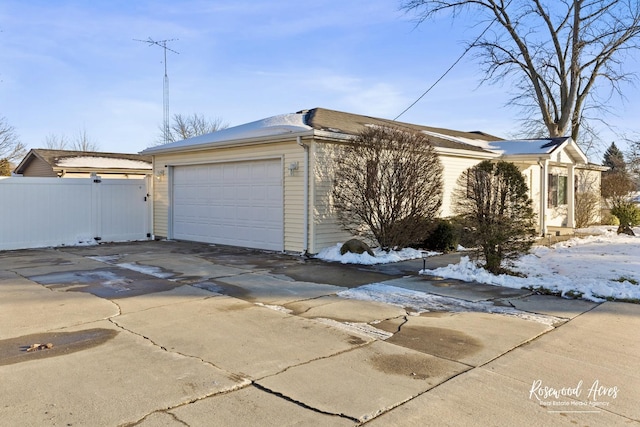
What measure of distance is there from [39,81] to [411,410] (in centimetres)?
2223

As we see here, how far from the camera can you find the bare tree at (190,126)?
147ft

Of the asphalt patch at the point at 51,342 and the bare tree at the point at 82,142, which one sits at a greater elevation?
the bare tree at the point at 82,142

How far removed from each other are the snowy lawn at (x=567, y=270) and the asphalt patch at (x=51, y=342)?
228 inches

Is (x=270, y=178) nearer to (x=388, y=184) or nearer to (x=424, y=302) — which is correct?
(x=388, y=184)

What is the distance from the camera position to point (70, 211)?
13.1 m

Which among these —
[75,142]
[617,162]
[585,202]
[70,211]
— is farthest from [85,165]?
[75,142]

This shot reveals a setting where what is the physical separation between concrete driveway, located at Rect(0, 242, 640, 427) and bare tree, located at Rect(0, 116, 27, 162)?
94.0 feet

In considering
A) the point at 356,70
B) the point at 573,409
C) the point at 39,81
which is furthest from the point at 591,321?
the point at 39,81

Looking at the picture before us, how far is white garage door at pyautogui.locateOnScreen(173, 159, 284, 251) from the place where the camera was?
455 inches

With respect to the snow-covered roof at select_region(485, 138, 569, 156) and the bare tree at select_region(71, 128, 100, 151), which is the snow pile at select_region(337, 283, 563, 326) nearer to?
the snow-covered roof at select_region(485, 138, 569, 156)

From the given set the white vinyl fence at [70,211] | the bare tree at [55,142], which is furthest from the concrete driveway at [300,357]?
the bare tree at [55,142]

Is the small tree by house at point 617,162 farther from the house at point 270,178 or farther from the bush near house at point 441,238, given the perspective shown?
the bush near house at point 441,238

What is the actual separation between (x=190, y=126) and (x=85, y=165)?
2425 centimetres

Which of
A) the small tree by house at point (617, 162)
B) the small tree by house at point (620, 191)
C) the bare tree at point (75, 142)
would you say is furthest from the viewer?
the bare tree at point (75, 142)
